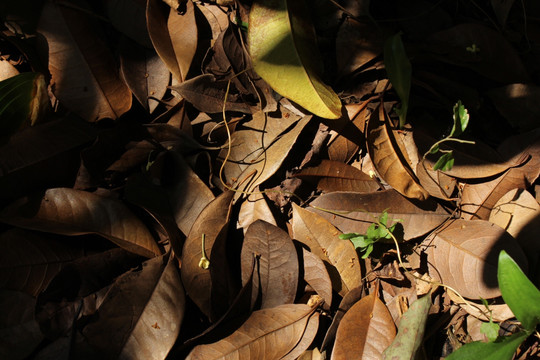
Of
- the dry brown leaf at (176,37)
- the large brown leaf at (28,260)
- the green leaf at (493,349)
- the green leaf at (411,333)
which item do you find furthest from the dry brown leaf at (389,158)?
the large brown leaf at (28,260)

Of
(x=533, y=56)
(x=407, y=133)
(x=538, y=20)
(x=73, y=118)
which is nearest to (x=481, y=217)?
(x=407, y=133)

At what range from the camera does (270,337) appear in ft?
4.22

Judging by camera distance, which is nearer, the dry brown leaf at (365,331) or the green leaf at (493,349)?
the green leaf at (493,349)

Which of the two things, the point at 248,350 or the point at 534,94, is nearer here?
the point at 248,350

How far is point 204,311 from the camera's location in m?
1.29

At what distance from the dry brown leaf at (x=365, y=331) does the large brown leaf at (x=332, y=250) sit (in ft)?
0.23

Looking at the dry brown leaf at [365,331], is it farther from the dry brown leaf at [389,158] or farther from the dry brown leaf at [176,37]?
the dry brown leaf at [176,37]

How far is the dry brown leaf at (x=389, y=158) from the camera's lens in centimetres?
137

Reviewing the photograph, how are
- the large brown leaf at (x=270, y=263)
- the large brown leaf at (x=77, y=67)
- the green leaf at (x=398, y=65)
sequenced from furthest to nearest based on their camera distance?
the large brown leaf at (x=77, y=67) < the large brown leaf at (x=270, y=263) < the green leaf at (x=398, y=65)

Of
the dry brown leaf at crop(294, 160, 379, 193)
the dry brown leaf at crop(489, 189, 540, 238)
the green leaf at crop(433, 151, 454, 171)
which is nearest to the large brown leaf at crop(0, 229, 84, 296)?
the dry brown leaf at crop(294, 160, 379, 193)

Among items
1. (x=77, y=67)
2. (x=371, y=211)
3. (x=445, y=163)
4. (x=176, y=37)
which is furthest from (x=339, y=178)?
(x=77, y=67)

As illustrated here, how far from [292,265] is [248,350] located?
26 cm

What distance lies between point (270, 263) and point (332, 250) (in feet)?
0.62

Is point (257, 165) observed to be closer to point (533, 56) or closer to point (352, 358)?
point (352, 358)
